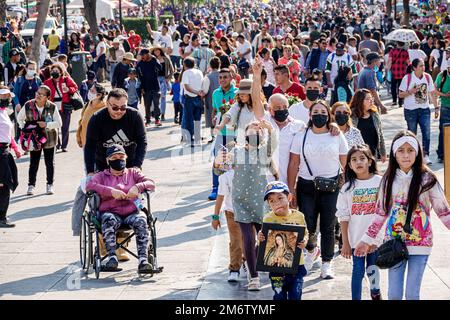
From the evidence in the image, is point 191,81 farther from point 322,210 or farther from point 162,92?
point 322,210

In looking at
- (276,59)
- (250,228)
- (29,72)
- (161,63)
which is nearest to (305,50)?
(276,59)

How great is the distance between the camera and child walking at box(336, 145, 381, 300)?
8867 mm

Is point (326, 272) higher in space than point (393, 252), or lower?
lower

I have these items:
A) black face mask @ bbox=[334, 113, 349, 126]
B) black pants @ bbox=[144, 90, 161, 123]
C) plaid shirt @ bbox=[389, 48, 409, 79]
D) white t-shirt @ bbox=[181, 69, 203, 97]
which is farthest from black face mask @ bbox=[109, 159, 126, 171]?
plaid shirt @ bbox=[389, 48, 409, 79]

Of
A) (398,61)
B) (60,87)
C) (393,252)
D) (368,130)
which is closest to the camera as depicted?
(393,252)

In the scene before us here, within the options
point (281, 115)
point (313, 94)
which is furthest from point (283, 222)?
point (313, 94)

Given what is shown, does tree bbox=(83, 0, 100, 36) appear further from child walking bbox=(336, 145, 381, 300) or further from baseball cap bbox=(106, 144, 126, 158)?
child walking bbox=(336, 145, 381, 300)

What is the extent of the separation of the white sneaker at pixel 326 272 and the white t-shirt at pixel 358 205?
1.50 meters

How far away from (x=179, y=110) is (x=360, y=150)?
561 inches

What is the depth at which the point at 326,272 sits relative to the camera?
1041 cm

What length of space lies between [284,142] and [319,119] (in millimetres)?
588

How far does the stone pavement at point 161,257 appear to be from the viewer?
32.8 ft

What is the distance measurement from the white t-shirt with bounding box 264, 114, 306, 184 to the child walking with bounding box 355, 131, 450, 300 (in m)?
2.65

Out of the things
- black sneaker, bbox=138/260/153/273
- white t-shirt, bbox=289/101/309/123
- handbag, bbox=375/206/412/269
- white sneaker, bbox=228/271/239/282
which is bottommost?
white sneaker, bbox=228/271/239/282
